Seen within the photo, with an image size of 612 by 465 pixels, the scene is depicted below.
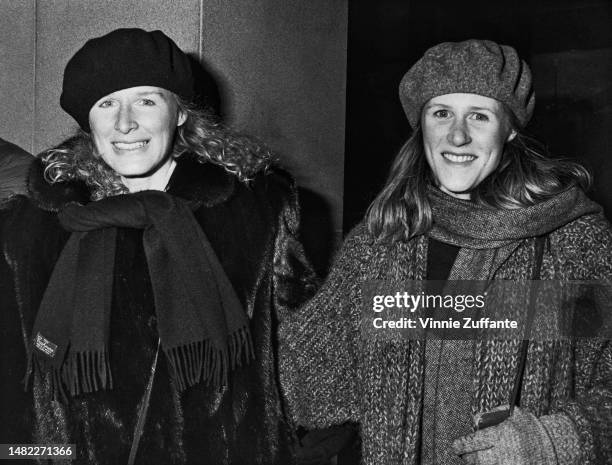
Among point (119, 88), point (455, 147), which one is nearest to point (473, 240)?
point (455, 147)

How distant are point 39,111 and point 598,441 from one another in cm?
235

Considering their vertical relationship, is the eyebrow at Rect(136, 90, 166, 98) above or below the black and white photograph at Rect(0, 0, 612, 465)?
above

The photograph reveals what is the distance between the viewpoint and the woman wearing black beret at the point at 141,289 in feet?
8.96

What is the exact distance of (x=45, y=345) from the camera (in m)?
2.76

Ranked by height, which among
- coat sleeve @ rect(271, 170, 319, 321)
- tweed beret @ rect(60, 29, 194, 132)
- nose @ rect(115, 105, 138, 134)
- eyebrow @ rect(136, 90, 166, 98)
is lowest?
coat sleeve @ rect(271, 170, 319, 321)

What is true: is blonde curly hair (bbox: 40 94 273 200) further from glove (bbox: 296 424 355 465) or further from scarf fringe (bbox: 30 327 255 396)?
glove (bbox: 296 424 355 465)

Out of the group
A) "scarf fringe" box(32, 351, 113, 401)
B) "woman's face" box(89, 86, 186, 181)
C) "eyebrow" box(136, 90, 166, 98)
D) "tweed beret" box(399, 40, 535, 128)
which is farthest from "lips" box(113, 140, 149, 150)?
"tweed beret" box(399, 40, 535, 128)

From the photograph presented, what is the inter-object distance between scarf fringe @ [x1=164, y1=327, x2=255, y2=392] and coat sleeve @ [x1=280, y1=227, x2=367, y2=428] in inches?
6.1

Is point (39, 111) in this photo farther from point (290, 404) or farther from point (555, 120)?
point (555, 120)

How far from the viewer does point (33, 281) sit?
9.32ft

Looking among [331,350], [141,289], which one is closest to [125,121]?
[141,289]

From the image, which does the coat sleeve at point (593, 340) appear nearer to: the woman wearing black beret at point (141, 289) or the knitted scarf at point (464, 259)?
the knitted scarf at point (464, 259)

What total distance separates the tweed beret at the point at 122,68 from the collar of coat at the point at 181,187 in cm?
22

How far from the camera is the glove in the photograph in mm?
2801
